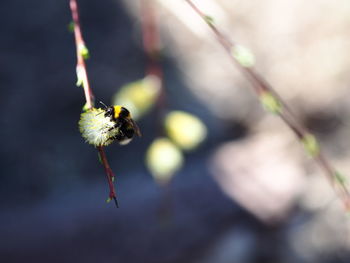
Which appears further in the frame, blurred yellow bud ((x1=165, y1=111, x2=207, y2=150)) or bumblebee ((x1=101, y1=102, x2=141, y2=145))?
blurred yellow bud ((x1=165, y1=111, x2=207, y2=150))

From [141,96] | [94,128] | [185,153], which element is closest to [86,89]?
[94,128]

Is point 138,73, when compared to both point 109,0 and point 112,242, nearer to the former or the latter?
point 109,0

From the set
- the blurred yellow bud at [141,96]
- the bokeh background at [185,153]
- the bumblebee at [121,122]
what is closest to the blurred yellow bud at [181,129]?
the blurred yellow bud at [141,96]

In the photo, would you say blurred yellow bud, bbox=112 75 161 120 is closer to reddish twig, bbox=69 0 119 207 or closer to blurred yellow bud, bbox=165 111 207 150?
blurred yellow bud, bbox=165 111 207 150

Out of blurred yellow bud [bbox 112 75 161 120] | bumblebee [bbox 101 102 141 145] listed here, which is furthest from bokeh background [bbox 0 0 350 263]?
bumblebee [bbox 101 102 141 145]

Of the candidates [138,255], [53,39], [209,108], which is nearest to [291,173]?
[209,108]

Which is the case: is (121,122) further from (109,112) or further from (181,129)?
(181,129)

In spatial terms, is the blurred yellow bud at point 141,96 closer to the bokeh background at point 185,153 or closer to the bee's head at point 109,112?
the bee's head at point 109,112
